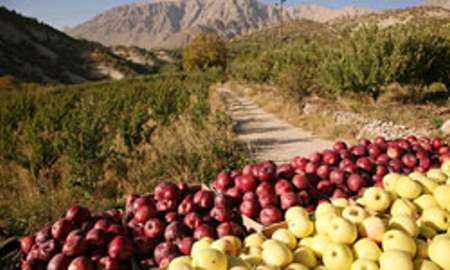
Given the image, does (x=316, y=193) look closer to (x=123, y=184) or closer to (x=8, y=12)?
(x=123, y=184)

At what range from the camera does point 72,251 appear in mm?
2426

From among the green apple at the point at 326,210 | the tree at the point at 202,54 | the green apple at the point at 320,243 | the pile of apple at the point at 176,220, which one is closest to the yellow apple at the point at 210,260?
the pile of apple at the point at 176,220

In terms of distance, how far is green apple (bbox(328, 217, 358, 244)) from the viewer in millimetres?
2191

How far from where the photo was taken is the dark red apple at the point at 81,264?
2.28 metres

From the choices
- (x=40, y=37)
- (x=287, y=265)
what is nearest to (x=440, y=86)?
(x=287, y=265)

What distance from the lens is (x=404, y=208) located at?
2.63 m

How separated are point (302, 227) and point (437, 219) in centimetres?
88

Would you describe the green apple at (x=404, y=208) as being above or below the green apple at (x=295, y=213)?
below

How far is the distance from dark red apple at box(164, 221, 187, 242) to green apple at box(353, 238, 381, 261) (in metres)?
1.10

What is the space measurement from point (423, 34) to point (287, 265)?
56.2 ft

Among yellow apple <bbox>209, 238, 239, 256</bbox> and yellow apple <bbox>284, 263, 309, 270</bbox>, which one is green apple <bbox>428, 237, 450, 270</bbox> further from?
yellow apple <bbox>209, 238, 239, 256</bbox>

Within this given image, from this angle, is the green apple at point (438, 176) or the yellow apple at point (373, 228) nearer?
the yellow apple at point (373, 228)

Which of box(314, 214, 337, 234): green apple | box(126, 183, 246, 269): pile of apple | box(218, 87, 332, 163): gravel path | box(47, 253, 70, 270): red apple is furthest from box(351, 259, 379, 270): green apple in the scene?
box(218, 87, 332, 163): gravel path

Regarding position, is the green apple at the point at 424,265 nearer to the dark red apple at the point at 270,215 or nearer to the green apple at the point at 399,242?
the green apple at the point at 399,242
